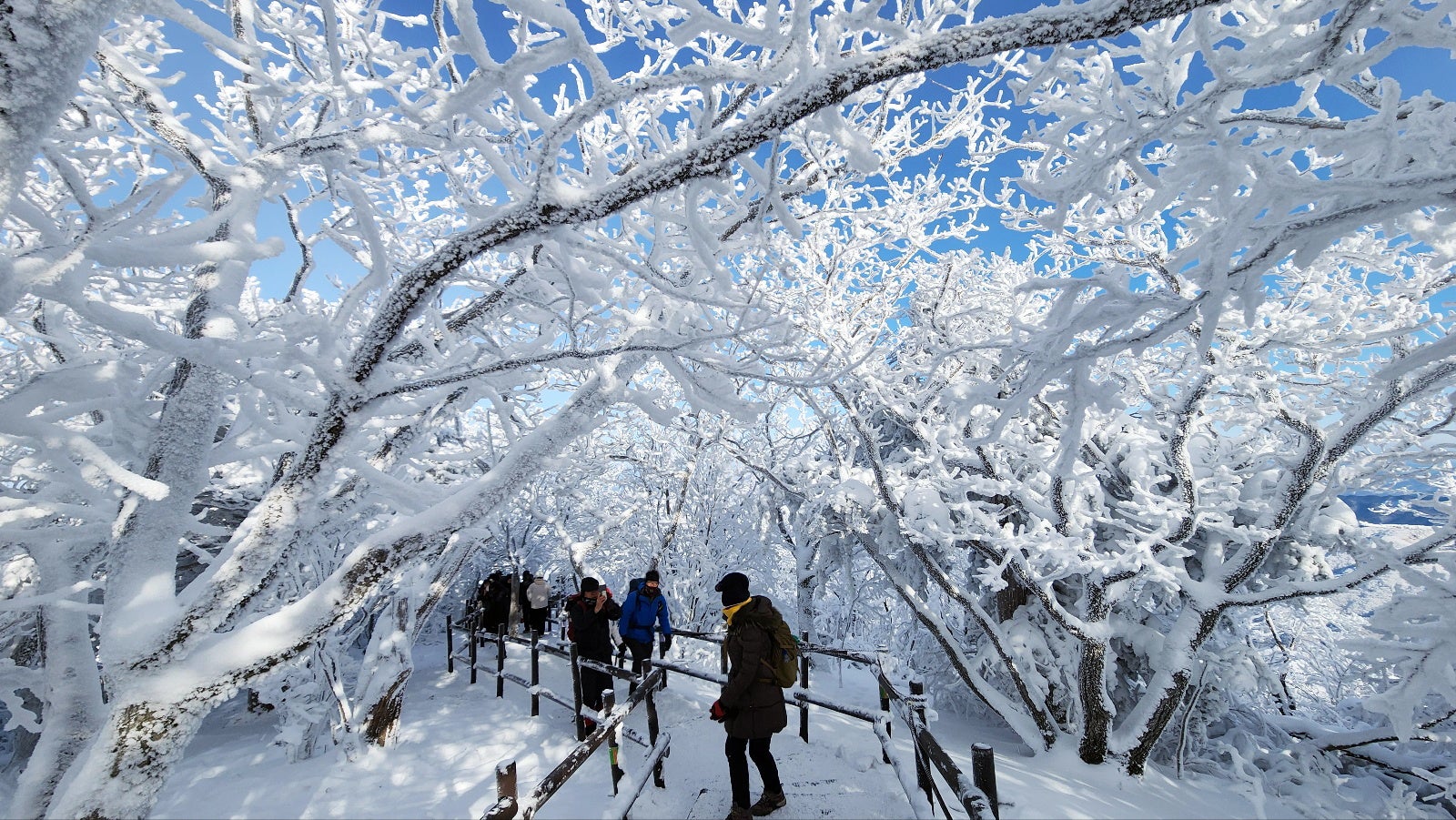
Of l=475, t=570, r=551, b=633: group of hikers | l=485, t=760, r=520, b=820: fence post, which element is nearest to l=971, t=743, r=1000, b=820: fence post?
l=485, t=760, r=520, b=820: fence post

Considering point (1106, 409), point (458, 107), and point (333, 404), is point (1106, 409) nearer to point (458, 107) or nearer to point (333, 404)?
point (458, 107)

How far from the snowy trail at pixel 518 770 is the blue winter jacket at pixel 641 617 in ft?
2.80

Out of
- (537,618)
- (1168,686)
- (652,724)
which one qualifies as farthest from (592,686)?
(1168,686)

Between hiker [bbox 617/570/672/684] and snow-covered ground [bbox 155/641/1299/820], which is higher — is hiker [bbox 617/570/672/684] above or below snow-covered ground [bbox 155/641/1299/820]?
above

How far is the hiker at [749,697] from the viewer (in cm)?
355

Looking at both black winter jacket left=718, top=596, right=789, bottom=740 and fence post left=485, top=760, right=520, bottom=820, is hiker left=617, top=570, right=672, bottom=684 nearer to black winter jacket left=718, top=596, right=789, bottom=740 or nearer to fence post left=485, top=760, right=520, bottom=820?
black winter jacket left=718, top=596, right=789, bottom=740

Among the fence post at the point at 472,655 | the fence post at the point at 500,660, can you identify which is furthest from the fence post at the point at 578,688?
the fence post at the point at 472,655

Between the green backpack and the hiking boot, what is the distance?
83 cm

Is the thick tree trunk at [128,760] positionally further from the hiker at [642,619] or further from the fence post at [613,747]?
the hiker at [642,619]

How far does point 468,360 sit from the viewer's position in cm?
285

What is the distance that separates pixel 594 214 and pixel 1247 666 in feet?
28.6

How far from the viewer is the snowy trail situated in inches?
169

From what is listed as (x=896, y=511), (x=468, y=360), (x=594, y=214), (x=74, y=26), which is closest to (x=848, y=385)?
(x=896, y=511)

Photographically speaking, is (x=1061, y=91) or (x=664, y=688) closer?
(x=1061, y=91)
